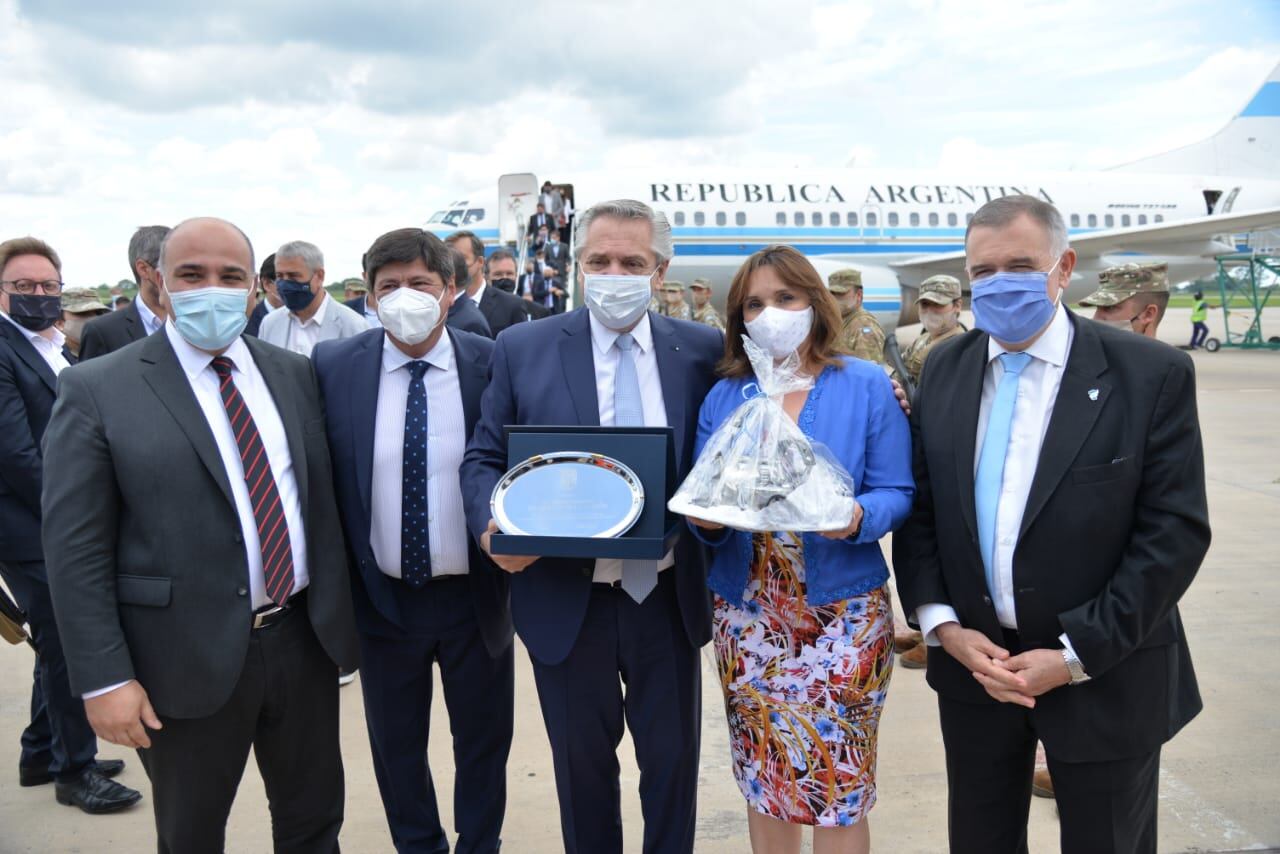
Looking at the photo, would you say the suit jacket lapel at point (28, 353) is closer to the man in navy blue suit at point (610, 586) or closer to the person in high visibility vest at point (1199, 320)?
the man in navy blue suit at point (610, 586)

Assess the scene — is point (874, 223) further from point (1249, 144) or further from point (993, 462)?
point (993, 462)

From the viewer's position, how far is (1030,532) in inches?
88.0

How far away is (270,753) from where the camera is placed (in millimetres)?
2637

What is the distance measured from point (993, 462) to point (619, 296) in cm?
121

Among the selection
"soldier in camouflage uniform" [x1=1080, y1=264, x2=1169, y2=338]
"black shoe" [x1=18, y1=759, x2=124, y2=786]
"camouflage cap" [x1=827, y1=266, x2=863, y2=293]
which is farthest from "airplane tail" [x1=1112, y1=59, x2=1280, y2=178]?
"black shoe" [x1=18, y1=759, x2=124, y2=786]

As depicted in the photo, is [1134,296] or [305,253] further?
[305,253]

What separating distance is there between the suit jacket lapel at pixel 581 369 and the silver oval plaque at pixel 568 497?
0.31 meters

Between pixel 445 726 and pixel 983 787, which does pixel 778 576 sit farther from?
pixel 445 726

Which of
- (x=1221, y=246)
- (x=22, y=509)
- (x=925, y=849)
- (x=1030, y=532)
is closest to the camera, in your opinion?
(x=1030, y=532)

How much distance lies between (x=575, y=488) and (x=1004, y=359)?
1.25 metres

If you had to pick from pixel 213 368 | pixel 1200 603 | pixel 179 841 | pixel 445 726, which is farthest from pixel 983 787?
pixel 1200 603

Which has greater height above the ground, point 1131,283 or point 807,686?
point 1131,283

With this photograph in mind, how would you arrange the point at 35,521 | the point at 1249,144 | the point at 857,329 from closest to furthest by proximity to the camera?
1. the point at 35,521
2. the point at 857,329
3. the point at 1249,144

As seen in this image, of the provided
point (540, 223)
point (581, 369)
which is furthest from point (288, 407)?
point (540, 223)
